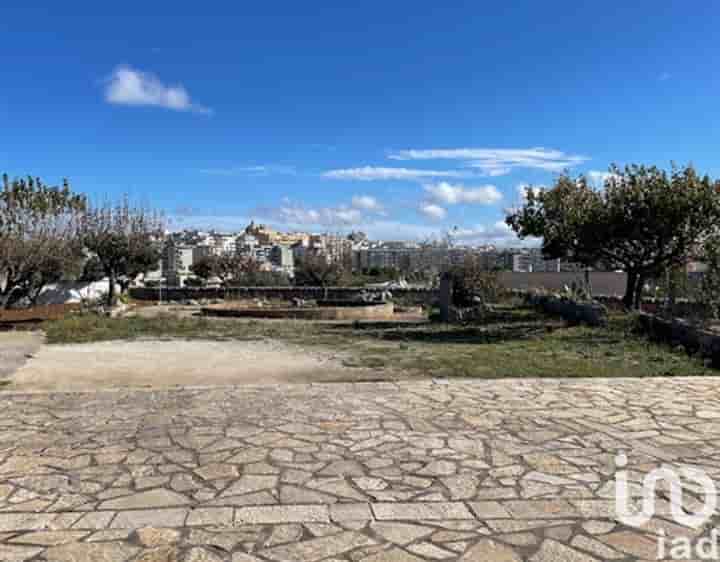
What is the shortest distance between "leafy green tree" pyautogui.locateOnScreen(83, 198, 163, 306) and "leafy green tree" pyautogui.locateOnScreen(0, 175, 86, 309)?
7.35ft

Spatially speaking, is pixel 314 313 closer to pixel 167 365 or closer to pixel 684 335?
pixel 167 365

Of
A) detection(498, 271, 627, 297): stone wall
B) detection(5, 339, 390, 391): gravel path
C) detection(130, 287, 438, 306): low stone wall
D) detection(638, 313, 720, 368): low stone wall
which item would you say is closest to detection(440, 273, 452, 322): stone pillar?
detection(130, 287, 438, 306): low stone wall

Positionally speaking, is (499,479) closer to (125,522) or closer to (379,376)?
A: (125,522)

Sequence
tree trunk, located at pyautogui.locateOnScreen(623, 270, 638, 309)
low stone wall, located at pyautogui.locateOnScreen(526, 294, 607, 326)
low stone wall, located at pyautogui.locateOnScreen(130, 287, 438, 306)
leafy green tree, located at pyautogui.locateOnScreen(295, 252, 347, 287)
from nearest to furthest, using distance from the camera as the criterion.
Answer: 1. low stone wall, located at pyautogui.locateOnScreen(526, 294, 607, 326)
2. tree trunk, located at pyautogui.locateOnScreen(623, 270, 638, 309)
3. low stone wall, located at pyautogui.locateOnScreen(130, 287, 438, 306)
4. leafy green tree, located at pyautogui.locateOnScreen(295, 252, 347, 287)

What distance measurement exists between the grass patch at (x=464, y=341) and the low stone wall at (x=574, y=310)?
0.39 metres

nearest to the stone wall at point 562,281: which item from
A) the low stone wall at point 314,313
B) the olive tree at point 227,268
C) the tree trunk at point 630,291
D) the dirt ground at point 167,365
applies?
the low stone wall at point 314,313

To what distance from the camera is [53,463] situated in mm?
4852

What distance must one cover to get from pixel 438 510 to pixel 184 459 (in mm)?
2082

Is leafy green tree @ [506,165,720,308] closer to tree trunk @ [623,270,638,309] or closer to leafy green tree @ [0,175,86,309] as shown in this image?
tree trunk @ [623,270,638,309]

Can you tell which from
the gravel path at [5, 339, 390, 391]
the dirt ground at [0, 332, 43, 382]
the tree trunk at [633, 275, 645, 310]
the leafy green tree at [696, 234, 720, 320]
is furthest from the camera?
the tree trunk at [633, 275, 645, 310]

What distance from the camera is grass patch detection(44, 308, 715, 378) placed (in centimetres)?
935

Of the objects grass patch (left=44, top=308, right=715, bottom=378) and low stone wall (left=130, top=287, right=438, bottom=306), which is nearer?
grass patch (left=44, top=308, right=715, bottom=378)

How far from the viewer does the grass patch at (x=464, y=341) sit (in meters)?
9.35

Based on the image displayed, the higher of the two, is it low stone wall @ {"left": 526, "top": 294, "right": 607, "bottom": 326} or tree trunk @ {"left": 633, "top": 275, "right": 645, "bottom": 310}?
tree trunk @ {"left": 633, "top": 275, "right": 645, "bottom": 310}
